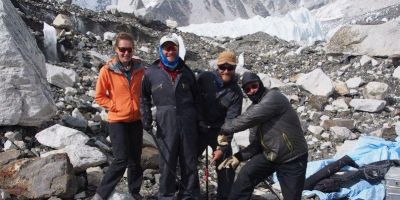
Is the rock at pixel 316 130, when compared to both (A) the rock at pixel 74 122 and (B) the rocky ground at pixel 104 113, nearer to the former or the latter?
(B) the rocky ground at pixel 104 113

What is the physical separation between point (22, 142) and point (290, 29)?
35.8 m

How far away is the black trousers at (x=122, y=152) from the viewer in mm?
3857

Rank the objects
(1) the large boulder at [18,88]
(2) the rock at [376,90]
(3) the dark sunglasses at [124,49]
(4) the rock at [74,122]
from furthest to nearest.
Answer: (2) the rock at [376,90] → (4) the rock at [74,122] → (1) the large boulder at [18,88] → (3) the dark sunglasses at [124,49]

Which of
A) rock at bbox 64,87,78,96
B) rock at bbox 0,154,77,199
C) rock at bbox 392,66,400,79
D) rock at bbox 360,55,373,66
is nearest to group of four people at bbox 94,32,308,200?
rock at bbox 0,154,77,199

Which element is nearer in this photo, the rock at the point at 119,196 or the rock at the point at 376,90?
the rock at the point at 119,196

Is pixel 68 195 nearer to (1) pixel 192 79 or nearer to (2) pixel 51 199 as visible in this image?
(2) pixel 51 199

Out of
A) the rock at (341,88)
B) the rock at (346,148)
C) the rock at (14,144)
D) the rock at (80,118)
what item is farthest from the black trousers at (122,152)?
the rock at (341,88)

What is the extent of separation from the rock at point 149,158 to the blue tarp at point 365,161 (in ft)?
5.32

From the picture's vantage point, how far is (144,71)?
3904mm

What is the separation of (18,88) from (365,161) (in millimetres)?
4007

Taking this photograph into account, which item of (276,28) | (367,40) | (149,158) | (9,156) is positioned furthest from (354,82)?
(276,28)

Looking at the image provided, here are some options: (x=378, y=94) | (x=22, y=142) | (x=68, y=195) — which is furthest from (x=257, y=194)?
(x=378, y=94)

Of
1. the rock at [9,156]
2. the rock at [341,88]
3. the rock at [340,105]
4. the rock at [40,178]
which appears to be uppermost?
the rock at [9,156]

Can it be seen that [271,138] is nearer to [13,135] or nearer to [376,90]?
[13,135]
